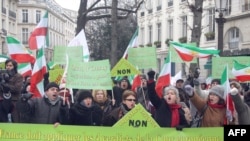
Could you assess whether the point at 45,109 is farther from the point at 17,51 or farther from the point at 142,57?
the point at 17,51

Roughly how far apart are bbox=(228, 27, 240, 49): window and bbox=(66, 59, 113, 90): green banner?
72.7 feet

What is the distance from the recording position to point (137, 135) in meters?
5.30

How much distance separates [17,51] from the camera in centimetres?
966

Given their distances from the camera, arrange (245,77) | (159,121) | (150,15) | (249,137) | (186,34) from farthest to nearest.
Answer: (150,15)
(186,34)
(245,77)
(159,121)
(249,137)

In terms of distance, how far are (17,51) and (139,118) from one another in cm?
504

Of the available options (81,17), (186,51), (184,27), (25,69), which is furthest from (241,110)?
(184,27)

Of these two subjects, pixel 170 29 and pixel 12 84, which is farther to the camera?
pixel 170 29

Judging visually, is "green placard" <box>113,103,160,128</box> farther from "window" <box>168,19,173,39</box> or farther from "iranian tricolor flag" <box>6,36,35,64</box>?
"window" <box>168,19,173,39</box>

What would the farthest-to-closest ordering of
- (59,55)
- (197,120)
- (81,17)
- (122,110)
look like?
(81,17) → (59,55) → (197,120) → (122,110)

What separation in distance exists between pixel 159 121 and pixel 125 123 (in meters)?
0.76

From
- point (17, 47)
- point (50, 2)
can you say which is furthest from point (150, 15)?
point (50, 2)

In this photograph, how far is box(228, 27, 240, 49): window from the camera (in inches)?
1093

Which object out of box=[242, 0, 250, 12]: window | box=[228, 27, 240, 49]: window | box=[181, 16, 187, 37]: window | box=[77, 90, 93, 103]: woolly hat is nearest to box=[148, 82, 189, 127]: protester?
box=[77, 90, 93, 103]: woolly hat

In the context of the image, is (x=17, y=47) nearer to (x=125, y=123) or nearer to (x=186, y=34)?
(x=125, y=123)
